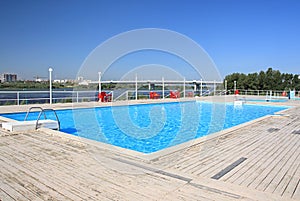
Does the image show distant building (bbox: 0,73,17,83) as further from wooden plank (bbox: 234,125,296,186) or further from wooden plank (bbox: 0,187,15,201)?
wooden plank (bbox: 234,125,296,186)

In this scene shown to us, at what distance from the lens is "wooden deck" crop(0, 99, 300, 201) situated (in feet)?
6.68

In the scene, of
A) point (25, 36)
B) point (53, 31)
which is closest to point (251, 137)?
point (53, 31)

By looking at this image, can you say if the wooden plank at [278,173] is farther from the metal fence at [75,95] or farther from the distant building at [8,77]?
the distant building at [8,77]

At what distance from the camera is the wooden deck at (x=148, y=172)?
2036mm

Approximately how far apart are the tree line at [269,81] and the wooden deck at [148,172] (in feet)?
66.0

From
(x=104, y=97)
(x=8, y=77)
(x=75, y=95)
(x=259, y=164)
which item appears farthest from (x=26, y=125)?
(x=8, y=77)

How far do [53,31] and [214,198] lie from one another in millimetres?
16155

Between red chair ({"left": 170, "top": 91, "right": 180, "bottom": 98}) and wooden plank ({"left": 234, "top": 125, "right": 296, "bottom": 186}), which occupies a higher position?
red chair ({"left": 170, "top": 91, "right": 180, "bottom": 98})

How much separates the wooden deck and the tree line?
20.1 m

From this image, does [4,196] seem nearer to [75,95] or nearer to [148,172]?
[148,172]

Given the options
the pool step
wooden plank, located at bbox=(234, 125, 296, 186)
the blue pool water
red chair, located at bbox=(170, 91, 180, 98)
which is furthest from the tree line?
the pool step

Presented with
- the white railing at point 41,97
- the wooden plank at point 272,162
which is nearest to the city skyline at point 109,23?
the white railing at point 41,97

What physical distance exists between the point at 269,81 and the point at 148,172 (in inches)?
887

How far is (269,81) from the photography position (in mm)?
21922
